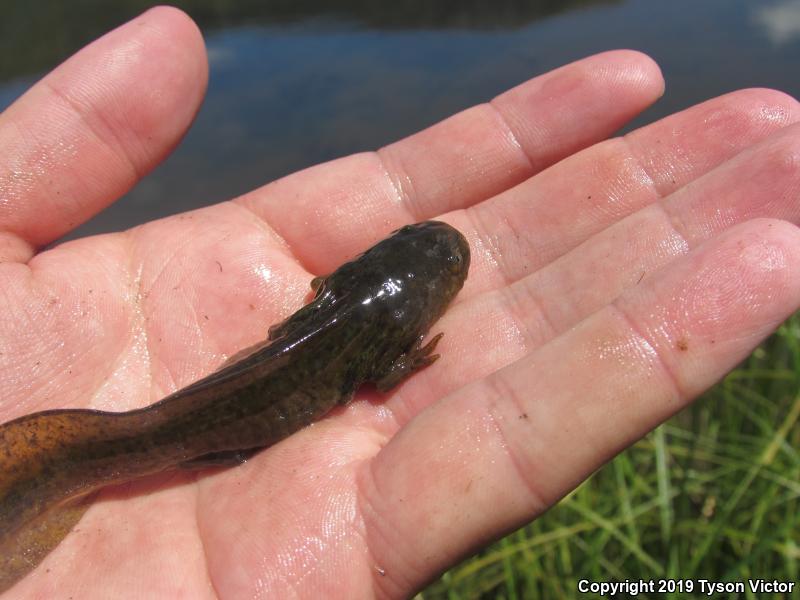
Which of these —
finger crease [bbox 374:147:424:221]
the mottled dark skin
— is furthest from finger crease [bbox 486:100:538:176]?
the mottled dark skin

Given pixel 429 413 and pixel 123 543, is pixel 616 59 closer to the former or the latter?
pixel 429 413

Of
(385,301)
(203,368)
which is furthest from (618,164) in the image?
(203,368)

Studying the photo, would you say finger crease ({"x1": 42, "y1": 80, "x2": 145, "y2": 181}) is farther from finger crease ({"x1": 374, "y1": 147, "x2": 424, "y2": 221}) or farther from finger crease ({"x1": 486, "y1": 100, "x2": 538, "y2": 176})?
finger crease ({"x1": 486, "y1": 100, "x2": 538, "y2": 176})

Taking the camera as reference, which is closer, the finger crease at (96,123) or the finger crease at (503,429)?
the finger crease at (503,429)

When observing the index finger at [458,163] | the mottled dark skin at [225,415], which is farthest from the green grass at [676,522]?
the index finger at [458,163]

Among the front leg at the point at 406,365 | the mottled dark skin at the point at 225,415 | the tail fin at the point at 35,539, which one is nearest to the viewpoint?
the tail fin at the point at 35,539

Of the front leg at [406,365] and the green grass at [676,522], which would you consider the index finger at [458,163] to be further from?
the green grass at [676,522]
